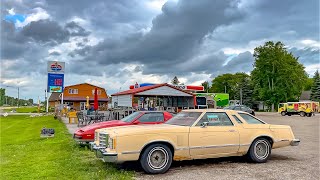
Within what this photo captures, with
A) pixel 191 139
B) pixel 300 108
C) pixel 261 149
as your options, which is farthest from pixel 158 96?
pixel 300 108

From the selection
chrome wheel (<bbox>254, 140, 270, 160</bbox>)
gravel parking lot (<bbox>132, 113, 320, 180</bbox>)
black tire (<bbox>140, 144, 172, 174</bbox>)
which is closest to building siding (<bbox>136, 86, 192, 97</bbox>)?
gravel parking lot (<bbox>132, 113, 320, 180</bbox>)

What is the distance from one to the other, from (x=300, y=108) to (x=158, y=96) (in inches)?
926

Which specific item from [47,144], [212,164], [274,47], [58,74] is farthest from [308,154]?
[274,47]

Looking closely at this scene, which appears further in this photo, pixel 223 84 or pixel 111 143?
pixel 223 84

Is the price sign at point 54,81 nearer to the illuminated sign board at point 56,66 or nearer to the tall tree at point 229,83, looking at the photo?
the illuminated sign board at point 56,66

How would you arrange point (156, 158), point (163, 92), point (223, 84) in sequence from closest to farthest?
point (156, 158) < point (163, 92) < point (223, 84)

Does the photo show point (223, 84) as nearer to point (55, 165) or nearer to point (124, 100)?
point (124, 100)

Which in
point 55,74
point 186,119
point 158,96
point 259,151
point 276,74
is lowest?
point 259,151

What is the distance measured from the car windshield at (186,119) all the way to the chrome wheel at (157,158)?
3.60 feet

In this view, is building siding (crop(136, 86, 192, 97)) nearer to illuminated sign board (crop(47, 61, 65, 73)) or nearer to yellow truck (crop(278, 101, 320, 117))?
illuminated sign board (crop(47, 61, 65, 73))

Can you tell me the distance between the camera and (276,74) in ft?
236

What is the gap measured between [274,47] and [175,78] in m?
67.1

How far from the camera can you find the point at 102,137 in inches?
322

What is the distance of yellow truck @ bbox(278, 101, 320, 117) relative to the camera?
44047 mm
